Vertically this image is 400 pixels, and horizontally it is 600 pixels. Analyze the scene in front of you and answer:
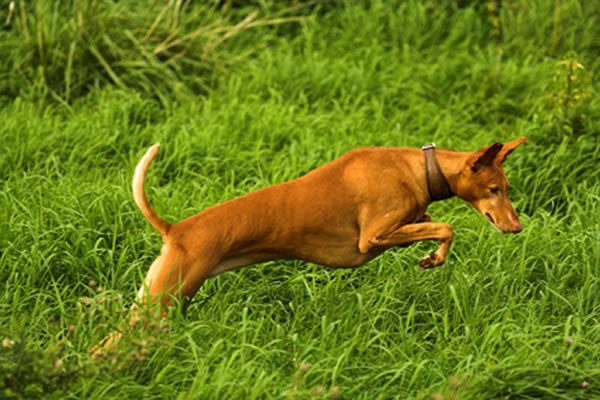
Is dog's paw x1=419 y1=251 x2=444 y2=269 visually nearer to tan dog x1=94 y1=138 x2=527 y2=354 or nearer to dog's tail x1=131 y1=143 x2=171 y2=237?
tan dog x1=94 y1=138 x2=527 y2=354

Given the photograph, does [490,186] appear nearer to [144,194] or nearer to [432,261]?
[432,261]

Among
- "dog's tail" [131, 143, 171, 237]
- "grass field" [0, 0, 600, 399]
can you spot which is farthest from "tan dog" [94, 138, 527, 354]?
"grass field" [0, 0, 600, 399]

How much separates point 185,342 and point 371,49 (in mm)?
4518

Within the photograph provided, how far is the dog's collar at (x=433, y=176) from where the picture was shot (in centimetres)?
541

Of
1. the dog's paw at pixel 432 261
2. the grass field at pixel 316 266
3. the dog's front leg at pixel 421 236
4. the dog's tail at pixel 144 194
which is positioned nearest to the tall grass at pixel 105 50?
the grass field at pixel 316 266

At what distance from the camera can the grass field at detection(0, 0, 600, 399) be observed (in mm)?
4957

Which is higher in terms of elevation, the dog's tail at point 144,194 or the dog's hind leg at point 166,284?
the dog's tail at point 144,194

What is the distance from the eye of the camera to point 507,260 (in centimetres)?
623

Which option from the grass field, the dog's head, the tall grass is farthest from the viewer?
the tall grass

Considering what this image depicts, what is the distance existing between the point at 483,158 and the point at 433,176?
9.5 inches

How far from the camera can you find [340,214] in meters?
5.35

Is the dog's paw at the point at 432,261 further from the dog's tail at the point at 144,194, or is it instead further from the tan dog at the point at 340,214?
the dog's tail at the point at 144,194

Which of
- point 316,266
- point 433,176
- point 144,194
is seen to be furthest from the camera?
point 316,266

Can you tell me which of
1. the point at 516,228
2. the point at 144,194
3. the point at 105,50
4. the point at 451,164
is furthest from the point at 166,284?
the point at 105,50
